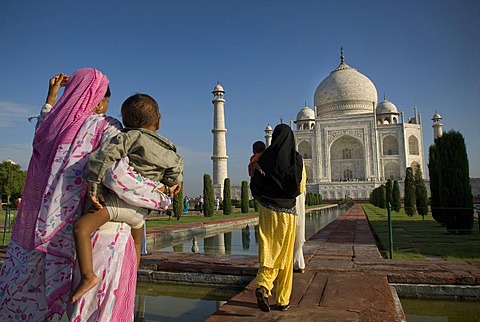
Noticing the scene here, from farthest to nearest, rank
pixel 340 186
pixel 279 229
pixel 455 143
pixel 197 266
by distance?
pixel 340 186 < pixel 455 143 < pixel 197 266 < pixel 279 229

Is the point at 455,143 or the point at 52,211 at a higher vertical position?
the point at 455,143

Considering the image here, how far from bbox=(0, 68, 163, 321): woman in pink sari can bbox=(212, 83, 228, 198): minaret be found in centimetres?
2527

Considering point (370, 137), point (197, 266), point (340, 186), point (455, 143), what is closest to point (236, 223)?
point (455, 143)

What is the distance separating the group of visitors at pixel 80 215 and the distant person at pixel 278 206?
1.01 meters

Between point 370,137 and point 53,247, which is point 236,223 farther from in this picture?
point 370,137

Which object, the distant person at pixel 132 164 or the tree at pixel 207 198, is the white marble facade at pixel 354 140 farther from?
the distant person at pixel 132 164

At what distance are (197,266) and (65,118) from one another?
7.03 ft

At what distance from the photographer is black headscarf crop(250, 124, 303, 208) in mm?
2188

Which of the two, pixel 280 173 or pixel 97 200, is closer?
pixel 97 200

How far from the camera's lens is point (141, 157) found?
1229 millimetres

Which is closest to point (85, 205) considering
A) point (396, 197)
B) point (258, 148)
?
point (258, 148)

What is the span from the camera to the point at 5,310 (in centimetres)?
119

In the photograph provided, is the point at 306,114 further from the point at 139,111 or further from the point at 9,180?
the point at 139,111

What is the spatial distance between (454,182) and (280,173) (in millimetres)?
6311
